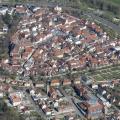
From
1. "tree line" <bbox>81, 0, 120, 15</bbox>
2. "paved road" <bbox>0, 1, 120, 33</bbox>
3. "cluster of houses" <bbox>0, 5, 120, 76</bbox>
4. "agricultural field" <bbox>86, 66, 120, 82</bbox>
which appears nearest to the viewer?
"agricultural field" <bbox>86, 66, 120, 82</bbox>

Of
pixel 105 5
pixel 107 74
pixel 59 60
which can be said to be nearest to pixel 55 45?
pixel 59 60

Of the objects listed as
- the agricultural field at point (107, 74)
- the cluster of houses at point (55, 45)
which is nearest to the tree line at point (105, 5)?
the cluster of houses at point (55, 45)

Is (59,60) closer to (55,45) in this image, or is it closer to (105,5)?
(55,45)

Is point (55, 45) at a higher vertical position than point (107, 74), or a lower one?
higher

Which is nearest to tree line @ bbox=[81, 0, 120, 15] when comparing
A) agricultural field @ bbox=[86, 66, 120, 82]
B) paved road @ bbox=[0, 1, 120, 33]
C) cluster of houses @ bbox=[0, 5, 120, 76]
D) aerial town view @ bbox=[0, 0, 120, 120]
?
aerial town view @ bbox=[0, 0, 120, 120]

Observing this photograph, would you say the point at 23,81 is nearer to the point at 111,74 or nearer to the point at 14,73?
the point at 14,73

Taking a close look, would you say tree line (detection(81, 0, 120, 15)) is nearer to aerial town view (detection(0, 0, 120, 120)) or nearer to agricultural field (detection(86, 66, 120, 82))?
aerial town view (detection(0, 0, 120, 120))

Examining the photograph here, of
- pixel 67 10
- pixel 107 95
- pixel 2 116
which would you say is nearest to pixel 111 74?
pixel 107 95

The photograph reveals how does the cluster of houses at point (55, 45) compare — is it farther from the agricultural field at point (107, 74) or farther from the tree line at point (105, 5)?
the tree line at point (105, 5)
